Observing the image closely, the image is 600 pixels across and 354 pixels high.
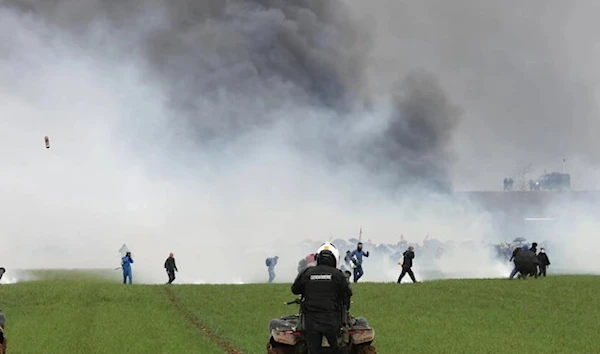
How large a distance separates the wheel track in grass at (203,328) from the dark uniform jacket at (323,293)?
25.2ft

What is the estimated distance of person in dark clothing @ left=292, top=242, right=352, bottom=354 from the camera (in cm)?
1293

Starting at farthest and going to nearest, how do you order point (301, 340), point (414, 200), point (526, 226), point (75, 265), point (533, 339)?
point (526, 226) < point (414, 200) < point (75, 265) < point (533, 339) < point (301, 340)

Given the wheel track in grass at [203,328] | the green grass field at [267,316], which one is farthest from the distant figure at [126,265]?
the wheel track in grass at [203,328]

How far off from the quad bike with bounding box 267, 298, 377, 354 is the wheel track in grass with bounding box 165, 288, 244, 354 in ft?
23.0

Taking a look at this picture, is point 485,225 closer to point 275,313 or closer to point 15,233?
point 15,233

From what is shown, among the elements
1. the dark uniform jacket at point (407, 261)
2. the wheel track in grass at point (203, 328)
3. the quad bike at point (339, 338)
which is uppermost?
the dark uniform jacket at point (407, 261)

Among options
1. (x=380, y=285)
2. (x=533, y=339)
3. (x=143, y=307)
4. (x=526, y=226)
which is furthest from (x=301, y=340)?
(x=526, y=226)

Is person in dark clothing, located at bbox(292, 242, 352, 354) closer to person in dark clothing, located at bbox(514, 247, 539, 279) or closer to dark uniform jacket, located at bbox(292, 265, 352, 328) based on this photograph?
dark uniform jacket, located at bbox(292, 265, 352, 328)

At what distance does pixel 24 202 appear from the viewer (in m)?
77.4

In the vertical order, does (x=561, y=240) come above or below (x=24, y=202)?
below

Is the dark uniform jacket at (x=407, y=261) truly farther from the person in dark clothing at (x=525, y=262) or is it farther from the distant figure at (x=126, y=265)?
the distant figure at (x=126, y=265)

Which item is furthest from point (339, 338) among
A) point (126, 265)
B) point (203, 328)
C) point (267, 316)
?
point (126, 265)

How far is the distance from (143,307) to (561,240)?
5438 centimetres

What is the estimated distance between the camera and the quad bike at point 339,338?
13242mm
